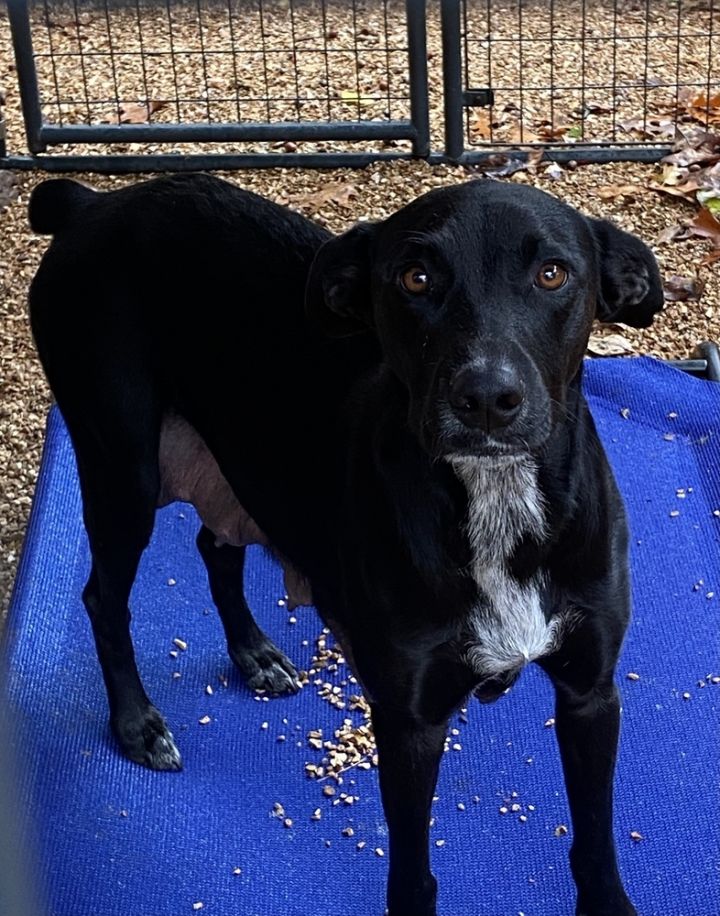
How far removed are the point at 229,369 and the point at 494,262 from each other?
81 cm

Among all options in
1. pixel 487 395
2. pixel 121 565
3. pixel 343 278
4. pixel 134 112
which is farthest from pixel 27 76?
pixel 487 395

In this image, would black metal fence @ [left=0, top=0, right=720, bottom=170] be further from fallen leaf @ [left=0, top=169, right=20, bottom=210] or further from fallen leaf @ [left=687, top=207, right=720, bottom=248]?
fallen leaf @ [left=687, top=207, right=720, bottom=248]

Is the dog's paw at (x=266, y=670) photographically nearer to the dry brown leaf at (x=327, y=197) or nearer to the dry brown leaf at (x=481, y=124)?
the dry brown leaf at (x=327, y=197)

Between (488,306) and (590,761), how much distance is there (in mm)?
975

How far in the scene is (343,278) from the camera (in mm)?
A: 2473

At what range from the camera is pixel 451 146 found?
5793mm

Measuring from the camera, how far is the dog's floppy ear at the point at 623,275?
2.40 m

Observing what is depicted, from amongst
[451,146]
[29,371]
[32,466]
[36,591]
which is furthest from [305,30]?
[36,591]

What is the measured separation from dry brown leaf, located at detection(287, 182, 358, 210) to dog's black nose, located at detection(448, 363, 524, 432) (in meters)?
3.57

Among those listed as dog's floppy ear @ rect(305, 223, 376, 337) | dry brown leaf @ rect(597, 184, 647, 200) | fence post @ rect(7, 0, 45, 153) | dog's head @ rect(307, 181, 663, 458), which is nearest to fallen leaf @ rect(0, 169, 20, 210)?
fence post @ rect(7, 0, 45, 153)

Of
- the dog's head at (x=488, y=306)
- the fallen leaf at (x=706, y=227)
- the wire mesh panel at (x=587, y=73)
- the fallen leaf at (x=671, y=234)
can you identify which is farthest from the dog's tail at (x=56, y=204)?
the wire mesh panel at (x=587, y=73)

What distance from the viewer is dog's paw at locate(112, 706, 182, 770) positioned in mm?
3248

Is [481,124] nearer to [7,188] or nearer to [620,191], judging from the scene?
[620,191]

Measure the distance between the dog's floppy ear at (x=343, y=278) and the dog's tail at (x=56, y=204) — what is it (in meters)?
0.81
